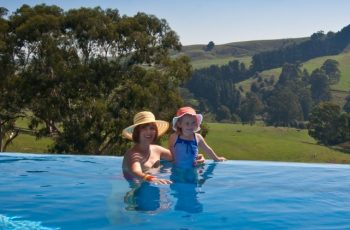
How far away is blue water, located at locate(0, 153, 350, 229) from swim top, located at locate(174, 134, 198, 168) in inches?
7.0

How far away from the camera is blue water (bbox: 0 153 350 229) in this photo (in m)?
5.34

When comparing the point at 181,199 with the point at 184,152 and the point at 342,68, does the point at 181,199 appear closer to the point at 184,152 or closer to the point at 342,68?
the point at 184,152

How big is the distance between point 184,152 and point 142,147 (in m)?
1.56

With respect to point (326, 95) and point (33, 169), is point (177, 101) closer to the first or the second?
point (33, 169)

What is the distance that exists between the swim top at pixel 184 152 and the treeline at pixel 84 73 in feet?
53.2

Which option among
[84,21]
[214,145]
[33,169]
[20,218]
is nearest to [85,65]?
[84,21]

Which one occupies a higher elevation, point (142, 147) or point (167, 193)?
point (142, 147)

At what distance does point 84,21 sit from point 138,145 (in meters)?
20.5

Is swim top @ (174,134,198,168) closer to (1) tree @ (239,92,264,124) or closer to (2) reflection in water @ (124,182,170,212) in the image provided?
(2) reflection in water @ (124,182,170,212)

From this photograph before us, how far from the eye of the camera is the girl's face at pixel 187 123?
8244 mm

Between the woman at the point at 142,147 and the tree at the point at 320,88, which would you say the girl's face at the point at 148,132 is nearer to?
the woman at the point at 142,147

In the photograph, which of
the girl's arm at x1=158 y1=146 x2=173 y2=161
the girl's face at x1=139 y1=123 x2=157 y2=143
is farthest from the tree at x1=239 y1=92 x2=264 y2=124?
the girl's face at x1=139 y1=123 x2=157 y2=143

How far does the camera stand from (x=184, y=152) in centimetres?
856

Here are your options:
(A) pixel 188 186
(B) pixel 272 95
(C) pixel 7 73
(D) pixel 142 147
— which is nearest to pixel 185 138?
(A) pixel 188 186
